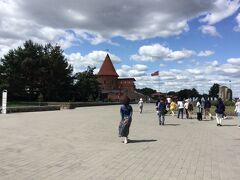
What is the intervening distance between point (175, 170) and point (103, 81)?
129435mm

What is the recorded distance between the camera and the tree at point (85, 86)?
90.6 metres

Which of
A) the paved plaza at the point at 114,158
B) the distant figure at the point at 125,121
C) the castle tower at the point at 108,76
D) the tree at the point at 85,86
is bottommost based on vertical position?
the paved plaza at the point at 114,158

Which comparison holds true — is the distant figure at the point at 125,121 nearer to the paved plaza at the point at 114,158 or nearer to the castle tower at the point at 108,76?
the paved plaza at the point at 114,158

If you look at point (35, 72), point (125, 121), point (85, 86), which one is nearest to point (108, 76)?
point (85, 86)

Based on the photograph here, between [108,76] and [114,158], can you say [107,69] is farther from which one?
[114,158]

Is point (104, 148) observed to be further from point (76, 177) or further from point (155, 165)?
point (76, 177)

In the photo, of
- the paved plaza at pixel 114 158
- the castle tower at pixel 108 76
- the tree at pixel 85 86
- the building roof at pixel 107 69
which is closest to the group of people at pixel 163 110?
the paved plaza at pixel 114 158

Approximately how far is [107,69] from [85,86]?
48184 mm

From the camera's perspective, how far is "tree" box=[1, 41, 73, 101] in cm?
7744

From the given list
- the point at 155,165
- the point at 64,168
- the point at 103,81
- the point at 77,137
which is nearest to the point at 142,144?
the point at 77,137

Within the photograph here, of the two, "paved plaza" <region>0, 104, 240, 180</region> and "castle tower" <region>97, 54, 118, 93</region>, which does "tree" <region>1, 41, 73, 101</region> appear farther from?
"paved plaza" <region>0, 104, 240, 180</region>

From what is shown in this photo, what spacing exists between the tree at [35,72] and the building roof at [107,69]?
173ft

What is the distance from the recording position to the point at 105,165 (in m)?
9.73

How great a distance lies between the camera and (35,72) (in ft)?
262
